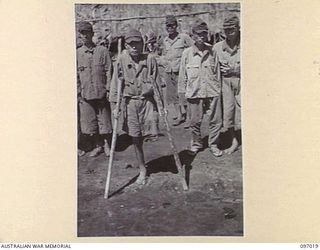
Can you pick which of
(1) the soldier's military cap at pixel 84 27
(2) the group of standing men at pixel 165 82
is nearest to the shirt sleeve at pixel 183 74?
(2) the group of standing men at pixel 165 82

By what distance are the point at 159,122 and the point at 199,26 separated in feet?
0.44

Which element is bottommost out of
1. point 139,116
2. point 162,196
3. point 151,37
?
point 162,196

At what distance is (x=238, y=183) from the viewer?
0.75 m

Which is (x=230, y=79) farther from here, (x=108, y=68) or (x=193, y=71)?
(x=108, y=68)

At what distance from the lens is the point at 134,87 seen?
2.48ft

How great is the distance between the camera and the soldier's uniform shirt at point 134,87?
75 centimetres

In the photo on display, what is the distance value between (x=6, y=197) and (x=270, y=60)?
38 cm

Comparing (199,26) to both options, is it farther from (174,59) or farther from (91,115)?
(91,115)

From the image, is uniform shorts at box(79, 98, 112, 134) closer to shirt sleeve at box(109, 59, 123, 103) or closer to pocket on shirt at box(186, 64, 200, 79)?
shirt sleeve at box(109, 59, 123, 103)

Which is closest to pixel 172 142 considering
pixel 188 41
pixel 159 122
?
pixel 159 122

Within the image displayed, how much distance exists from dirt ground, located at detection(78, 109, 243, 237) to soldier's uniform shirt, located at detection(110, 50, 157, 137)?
0.08 feet

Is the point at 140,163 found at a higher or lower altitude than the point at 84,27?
lower

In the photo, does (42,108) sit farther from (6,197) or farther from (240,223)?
(240,223)

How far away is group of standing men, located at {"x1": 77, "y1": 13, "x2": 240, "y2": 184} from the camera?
75cm
